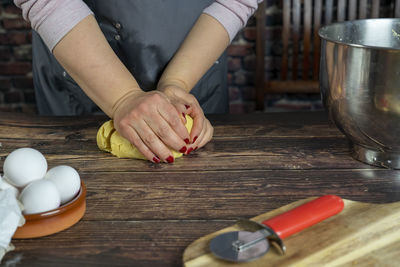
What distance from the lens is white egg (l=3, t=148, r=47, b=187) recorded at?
60cm

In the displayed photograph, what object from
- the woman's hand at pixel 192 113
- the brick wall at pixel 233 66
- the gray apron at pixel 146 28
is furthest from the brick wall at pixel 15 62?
the woman's hand at pixel 192 113

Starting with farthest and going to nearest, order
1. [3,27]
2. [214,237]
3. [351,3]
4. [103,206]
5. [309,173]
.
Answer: [3,27] < [351,3] < [309,173] < [103,206] < [214,237]

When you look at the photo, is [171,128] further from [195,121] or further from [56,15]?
[56,15]

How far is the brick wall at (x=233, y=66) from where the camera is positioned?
2.03m

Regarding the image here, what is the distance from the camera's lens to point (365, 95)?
721 millimetres

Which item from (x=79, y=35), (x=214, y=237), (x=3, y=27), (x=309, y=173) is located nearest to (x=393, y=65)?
(x=309, y=173)

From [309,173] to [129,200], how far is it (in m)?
0.30

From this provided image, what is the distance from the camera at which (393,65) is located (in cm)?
68

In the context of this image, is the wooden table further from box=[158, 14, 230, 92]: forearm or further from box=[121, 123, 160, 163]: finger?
box=[158, 14, 230, 92]: forearm

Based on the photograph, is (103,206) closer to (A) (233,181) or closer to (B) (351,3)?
(A) (233,181)

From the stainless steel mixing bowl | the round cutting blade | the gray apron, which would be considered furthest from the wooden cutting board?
the gray apron

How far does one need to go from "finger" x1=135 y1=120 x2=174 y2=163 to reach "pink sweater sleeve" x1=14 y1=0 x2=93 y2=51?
25cm

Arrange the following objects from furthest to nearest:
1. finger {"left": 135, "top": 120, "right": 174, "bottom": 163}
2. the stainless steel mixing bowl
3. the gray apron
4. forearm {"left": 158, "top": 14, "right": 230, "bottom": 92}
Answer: the gray apron < forearm {"left": 158, "top": 14, "right": 230, "bottom": 92} < finger {"left": 135, "top": 120, "right": 174, "bottom": 163} < the stainless steel mixing bowl

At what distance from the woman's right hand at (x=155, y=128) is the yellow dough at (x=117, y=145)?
1 cm
